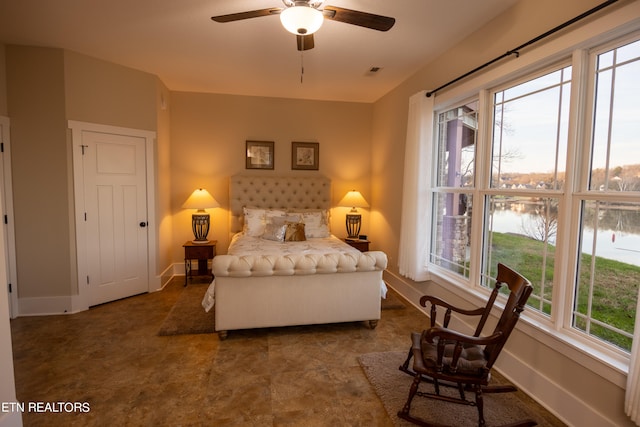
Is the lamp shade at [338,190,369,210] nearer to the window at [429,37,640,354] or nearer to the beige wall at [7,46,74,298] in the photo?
the window at [429,37,640,354]

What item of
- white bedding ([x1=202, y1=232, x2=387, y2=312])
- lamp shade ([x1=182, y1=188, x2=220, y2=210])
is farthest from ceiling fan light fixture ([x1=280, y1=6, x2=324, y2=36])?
lamp shade ([x1=182, y1=188, x2=220, y2=210])

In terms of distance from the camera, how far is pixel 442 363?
1.83 meters

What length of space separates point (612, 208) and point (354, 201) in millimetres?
3316

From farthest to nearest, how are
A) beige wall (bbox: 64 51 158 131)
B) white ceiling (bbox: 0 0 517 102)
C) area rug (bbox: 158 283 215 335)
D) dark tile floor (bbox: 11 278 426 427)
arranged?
1. beige wall (bbox: 64 51 158 131)
2. area rug (bbox: 158 283 215 335)
3. white ceiling (bbox: 0 0 517 102)
4. dark tile floor (bbox: 11 278 426 427)

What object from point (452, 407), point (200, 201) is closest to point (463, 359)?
point (452, 407)

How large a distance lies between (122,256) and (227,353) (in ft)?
7.13

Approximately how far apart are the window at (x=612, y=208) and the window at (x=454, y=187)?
44.4 inches

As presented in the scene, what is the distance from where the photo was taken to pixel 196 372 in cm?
243

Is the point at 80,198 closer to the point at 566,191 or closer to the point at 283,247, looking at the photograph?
the point at 283,247

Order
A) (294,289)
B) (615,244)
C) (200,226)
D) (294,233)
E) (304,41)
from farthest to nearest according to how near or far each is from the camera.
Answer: (200,226)
(294,233)
(294,289)
(304,41)
(615,244)

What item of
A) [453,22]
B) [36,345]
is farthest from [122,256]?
[453,22]

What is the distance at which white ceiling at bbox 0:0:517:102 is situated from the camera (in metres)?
2.51

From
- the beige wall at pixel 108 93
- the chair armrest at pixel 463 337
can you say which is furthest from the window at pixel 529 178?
the beige wall at pixel 108 93

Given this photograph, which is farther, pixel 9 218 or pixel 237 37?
pixel 9 218
